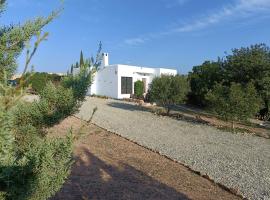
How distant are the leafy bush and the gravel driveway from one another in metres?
1.34

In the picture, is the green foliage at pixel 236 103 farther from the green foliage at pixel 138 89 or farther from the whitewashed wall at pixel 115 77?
the green foliage at pixel 138 89

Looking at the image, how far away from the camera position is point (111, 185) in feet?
26.4

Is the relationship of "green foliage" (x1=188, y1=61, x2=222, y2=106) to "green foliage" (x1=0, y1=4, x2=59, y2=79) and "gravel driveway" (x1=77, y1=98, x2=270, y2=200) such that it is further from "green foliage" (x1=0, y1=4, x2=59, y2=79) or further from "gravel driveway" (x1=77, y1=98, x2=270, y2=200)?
"green foliage" (x1=0, y1=4, x2=59, y2=79)

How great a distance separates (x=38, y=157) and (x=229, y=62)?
23705 millimetres

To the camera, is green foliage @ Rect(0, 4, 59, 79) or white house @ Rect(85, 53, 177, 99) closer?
green foliage @ Rect(0, 4, 59, 79)

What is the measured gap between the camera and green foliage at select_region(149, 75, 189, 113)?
23219 mm

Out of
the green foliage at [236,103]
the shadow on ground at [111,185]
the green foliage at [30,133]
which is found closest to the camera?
the green foliage at [30,133]

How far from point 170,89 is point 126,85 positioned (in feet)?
40.7

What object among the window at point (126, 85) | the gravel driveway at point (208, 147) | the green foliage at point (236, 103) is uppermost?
the window at point (126, 85)

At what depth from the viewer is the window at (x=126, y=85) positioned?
34969 mm

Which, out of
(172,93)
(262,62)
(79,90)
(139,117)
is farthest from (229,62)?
(79,90)

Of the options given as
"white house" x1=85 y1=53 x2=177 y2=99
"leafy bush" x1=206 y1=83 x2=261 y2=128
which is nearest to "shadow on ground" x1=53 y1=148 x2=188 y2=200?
"leafy bush" x1=206 y1=83 x2=261 y2=128

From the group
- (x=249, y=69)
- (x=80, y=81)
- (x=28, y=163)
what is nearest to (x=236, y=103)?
(x=249, y=69)

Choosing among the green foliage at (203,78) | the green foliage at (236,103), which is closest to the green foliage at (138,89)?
the green foliage at (203,78)
